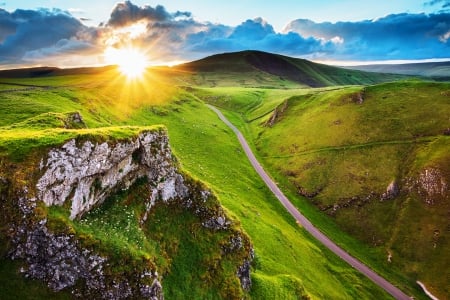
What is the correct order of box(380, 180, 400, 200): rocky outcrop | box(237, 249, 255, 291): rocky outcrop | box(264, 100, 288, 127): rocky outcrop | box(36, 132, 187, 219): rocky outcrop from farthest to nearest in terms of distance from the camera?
box(264, 100, 288, 127): rocky outcrop < box(380, 180, 400, 200): rocky outcrop < box(237, 249, 255, 291): rocky outcrop < box(36, 132, 187, 219): rocky outcrop

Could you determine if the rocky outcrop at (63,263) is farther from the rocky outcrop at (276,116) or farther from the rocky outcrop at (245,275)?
the rocky outcrop at (276,116)

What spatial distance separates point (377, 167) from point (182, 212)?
7260 cm

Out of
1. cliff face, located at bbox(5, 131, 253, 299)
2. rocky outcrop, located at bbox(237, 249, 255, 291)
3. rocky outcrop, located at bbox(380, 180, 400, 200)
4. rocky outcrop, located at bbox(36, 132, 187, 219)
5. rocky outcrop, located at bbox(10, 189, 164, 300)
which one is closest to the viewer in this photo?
rocky outcrop, located at bbox(10, 189, 164, 300)

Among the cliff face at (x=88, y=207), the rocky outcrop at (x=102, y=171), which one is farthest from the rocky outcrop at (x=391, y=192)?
the rocky outcrop at (x=102, y=171)

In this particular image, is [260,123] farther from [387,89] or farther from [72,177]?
[72,177]

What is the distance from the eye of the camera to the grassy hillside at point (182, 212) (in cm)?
3127

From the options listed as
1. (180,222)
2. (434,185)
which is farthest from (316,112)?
(180,222)

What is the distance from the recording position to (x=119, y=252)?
29578 millimetres

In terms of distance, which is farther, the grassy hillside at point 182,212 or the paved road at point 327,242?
the paved road at point 327,242

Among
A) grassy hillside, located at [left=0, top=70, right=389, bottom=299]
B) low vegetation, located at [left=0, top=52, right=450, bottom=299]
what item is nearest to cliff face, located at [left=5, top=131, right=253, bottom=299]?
low vegetation, located at [left=0, top=52, right=450, bottom=299]

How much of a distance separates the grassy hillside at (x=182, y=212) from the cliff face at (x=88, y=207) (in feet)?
3.55

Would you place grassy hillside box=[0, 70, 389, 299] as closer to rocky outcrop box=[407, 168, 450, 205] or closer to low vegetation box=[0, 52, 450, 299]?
low vegetation box=[0, 52, 450, 299]

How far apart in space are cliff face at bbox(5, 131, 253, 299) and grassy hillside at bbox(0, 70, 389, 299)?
3.55 ft

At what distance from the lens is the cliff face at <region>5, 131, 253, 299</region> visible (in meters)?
26.7
